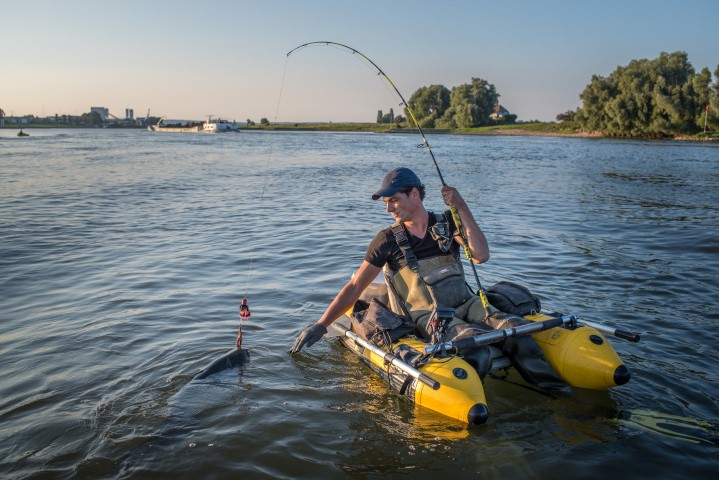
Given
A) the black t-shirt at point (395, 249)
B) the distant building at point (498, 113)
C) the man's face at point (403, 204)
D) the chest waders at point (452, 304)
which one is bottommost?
the chest waders at point (452, 304)

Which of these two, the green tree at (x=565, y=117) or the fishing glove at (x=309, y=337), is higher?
the green tree at (x=565, y=117)

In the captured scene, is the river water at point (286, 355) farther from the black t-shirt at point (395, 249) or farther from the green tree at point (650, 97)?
the green tree at point (650, 97)

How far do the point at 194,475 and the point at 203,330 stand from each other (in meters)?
3.47

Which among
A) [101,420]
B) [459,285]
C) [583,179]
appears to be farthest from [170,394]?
[583,179]

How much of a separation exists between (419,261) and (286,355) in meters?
2.25

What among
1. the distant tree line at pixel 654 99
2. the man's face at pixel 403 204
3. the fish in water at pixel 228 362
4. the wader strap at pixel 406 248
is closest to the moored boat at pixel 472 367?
the wader strap at pixel 406 248

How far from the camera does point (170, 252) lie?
41.7 feet

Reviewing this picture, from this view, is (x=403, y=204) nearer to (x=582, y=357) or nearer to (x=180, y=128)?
(x=582, y=357)

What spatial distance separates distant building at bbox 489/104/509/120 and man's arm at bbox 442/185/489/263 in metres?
144

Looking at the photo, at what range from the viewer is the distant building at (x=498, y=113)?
149125mm

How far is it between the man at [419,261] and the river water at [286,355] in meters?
0.81

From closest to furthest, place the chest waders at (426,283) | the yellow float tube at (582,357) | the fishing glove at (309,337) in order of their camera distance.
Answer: the yellow float tube at (582,357) < the fishing glove at (309,337) < the chest waders at (426,283)

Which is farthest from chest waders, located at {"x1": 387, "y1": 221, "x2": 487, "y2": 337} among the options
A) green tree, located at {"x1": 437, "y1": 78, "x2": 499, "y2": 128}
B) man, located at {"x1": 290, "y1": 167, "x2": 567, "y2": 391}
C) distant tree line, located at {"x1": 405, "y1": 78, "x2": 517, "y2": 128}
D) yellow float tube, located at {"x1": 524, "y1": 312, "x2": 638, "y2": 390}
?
green tree, located at {"x1": 437, "y1": 78, "x2": 499, "y2": 128}

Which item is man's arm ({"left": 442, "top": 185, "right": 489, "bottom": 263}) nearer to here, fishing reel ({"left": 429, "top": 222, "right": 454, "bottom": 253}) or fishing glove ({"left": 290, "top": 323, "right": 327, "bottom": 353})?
fishing reel ({"left": 429, "top": 222, "right": 454, "bottom": 253})
